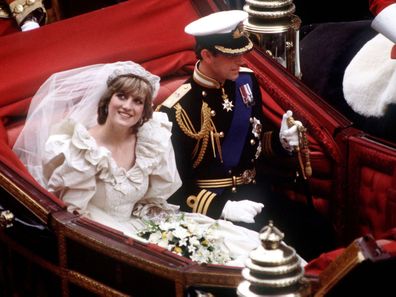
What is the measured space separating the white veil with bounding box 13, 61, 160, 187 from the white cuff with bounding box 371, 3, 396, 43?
1.01m

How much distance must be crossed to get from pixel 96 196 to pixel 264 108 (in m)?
0.92

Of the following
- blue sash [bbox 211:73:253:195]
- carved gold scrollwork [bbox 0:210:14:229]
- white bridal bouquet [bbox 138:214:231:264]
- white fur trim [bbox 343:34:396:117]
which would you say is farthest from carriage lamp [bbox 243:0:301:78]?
carved gold scrollwork [bbox 0:210:14:229]

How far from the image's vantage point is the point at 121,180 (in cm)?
396

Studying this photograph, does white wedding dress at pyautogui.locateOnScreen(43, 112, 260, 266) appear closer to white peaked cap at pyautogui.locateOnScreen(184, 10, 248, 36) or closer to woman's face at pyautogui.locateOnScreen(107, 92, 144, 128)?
woman's face at pyautogui.locateOnScreen(107, 92, 144, 128)

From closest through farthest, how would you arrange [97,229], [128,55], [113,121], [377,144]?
1. [97,229]
2. [113,121]
3. [377,144]
4. [128,55]

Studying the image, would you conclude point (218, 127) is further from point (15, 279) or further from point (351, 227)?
point (15, 279)

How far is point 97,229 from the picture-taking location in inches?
144

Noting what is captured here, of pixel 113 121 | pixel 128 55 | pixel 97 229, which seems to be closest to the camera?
pixel 97 229

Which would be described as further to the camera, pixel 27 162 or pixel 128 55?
pixel 128 55

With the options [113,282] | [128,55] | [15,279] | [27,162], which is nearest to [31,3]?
[128,55]

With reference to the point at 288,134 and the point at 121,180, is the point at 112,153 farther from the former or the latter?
the point at 288,134

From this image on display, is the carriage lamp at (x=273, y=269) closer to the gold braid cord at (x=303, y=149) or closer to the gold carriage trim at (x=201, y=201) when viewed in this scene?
the gold carriage trim at (x=201, y=201)

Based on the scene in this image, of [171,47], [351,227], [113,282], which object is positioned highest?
[171,47]

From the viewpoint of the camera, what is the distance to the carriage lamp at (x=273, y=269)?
296 cm
